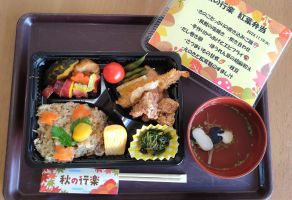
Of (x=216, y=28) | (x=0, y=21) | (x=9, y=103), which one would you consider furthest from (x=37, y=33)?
(x=216, y=28)

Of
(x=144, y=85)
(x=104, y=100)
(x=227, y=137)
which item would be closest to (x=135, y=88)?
(x=144, y=85)

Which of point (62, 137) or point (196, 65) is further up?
point (196, 65)

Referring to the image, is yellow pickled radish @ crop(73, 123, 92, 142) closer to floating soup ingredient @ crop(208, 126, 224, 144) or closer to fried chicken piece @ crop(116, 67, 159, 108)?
fried chicken piece @ crop(116, 67, 159, 108)

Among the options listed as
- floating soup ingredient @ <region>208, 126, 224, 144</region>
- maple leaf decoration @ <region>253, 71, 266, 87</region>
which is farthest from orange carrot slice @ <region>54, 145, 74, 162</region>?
maple leaf decoration @ <region>253, 71, 266, 87</region>

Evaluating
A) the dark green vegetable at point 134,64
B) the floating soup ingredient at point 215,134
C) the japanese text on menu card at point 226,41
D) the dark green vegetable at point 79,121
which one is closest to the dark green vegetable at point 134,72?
the dark green vegetable at point 134,64

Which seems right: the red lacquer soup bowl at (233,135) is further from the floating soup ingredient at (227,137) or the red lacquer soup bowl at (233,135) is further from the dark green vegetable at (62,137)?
the dark green vegetable at (62,137)

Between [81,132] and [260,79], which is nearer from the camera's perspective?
[81,132]

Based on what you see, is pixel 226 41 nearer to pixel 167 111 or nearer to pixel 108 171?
pixel 167 111

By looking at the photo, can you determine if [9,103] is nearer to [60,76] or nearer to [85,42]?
[60,76]
